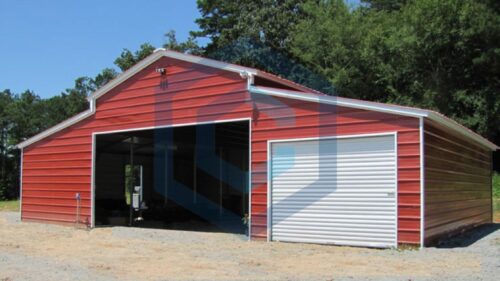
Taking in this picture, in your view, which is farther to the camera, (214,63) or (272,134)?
(214,63)

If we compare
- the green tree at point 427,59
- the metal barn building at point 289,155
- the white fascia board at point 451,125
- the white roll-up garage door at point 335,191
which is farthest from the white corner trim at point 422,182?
the green tree at point 427,59

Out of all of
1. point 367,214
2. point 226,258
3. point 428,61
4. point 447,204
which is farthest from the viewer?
point 428,61

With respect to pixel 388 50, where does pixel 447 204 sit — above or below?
below

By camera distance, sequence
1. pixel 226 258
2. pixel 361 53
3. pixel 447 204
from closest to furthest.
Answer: pixel 226 258 → pixel 447 204 → pixel 361 53

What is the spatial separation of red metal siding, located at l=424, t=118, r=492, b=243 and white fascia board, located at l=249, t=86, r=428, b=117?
484 mm

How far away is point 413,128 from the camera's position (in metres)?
10.5

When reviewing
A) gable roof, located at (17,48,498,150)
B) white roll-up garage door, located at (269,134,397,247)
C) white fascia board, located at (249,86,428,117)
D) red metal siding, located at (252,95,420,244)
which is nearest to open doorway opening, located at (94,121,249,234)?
gable roof, located at (17,48,498,150)

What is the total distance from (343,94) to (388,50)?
370cm

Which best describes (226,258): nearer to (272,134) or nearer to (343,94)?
(272,134)

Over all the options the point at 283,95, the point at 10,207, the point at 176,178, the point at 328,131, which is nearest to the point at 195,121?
the point at 283,95

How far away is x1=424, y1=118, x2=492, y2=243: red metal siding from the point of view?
10.8 meters

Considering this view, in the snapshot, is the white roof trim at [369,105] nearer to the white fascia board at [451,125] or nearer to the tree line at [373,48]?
the white fascia board at [451,125]

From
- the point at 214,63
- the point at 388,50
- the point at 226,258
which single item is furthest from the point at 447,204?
the point at 388,50

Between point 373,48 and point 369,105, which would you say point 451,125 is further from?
point 373,48
